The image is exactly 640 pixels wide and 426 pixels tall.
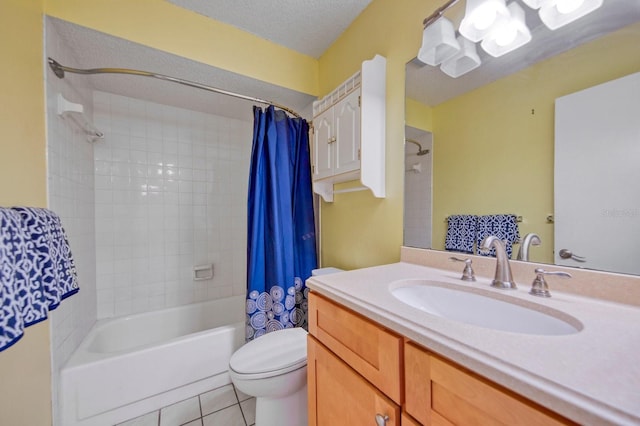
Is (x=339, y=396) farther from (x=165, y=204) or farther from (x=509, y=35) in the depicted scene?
(x=165, y=204)

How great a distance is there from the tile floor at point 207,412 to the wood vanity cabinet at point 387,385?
27.6 inches

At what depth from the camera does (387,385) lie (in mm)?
572

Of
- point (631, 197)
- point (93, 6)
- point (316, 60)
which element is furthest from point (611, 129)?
point (93, 6)

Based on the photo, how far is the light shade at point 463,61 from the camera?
3.21 feet

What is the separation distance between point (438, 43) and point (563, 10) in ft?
1.24

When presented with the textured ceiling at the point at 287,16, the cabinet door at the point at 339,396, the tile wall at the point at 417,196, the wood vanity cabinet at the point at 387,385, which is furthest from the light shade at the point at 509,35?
the cabinet door at the point at 339,396

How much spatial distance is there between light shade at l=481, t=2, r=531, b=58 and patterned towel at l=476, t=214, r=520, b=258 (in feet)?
2.05

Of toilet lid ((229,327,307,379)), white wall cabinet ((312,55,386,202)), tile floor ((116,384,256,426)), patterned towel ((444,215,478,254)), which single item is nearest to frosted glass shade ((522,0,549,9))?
white wall cabinet ((312,55,386,202))

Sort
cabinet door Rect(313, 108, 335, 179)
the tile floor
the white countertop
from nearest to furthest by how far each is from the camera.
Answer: the white countertop
the tile floor
cabinet door Rect(313, 108, 335, 179)

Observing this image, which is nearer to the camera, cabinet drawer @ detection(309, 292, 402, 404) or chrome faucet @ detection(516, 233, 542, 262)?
cabinet drawer @ detection(309, 292, 402, 404)

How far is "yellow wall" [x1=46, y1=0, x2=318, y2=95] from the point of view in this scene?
47.7 inches

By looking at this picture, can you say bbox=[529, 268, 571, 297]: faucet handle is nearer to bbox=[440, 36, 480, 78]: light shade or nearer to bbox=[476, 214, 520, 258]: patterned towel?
bbox=[476, 214, 520, 258]: patterned towel

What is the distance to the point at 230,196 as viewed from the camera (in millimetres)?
2348

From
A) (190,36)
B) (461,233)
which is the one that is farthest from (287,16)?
(461,233)
